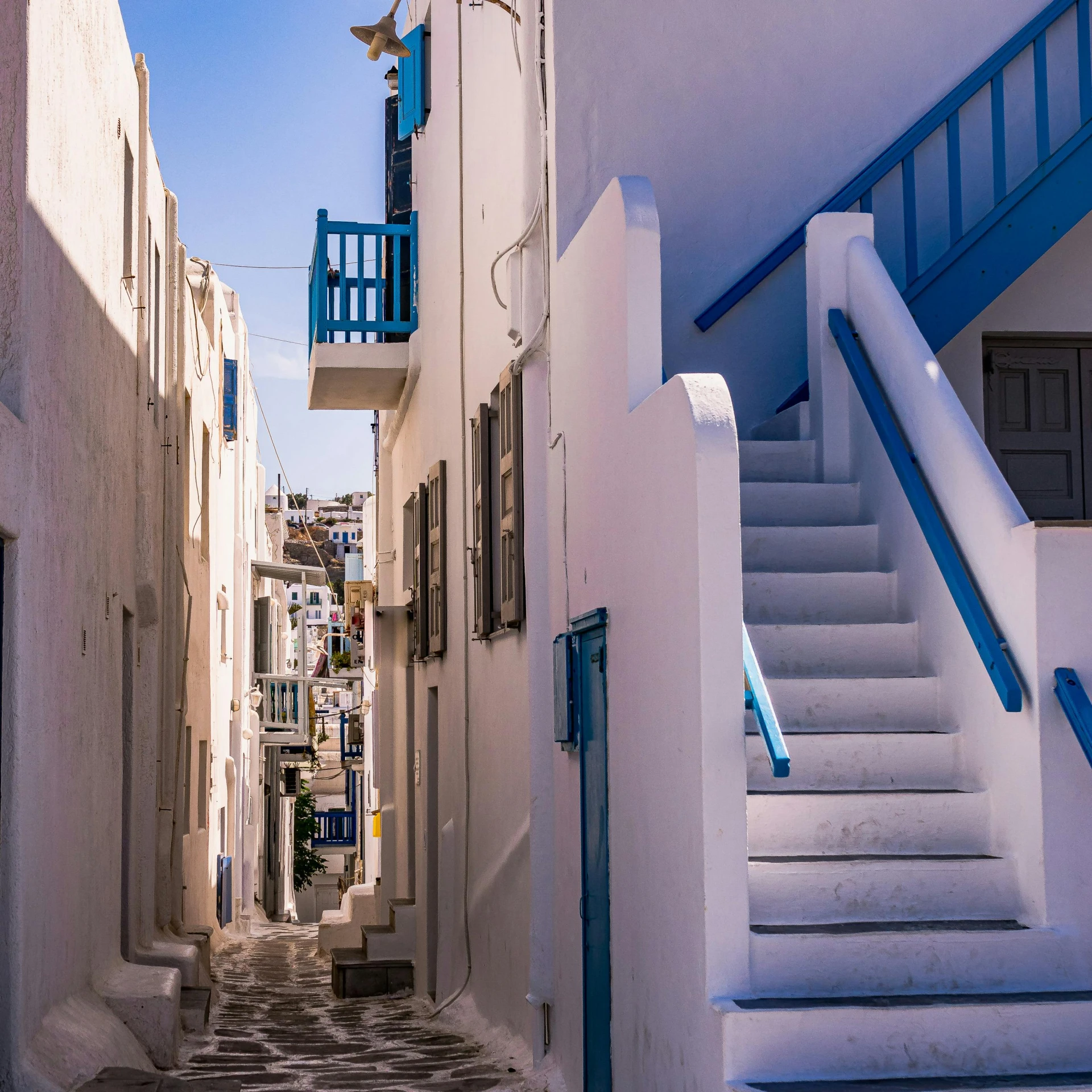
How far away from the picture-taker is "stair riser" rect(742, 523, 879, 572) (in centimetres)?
742

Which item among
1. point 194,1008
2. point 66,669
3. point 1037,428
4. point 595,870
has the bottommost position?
point 194,1008

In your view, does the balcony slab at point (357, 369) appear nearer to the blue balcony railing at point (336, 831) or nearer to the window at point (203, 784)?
the window at point (203, 784)

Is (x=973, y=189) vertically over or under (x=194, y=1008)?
over

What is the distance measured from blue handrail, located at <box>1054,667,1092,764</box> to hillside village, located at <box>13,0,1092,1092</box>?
A: 15 mm

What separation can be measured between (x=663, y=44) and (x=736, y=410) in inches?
88.3

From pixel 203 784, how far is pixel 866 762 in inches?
463

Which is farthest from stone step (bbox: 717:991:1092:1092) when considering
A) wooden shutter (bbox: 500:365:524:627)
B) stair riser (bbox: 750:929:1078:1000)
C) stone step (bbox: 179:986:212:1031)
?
stone step (bbox: 179:986:212:1031)

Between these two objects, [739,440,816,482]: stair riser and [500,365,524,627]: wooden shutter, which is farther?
[500,365,524,627]: wooden shutter

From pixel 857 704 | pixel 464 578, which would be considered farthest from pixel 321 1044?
pixel 857 704

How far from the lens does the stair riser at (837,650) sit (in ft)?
22.3

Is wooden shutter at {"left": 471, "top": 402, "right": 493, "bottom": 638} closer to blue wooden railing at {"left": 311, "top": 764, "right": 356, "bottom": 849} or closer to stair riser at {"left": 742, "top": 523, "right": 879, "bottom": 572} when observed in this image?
stair riser at {"left": 742, "top": 523, "right": 879, "bottom": 572}

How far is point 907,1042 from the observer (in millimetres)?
4922

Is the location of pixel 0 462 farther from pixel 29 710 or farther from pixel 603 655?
pixel 603 655

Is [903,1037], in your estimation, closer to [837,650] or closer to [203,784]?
[837,650]
